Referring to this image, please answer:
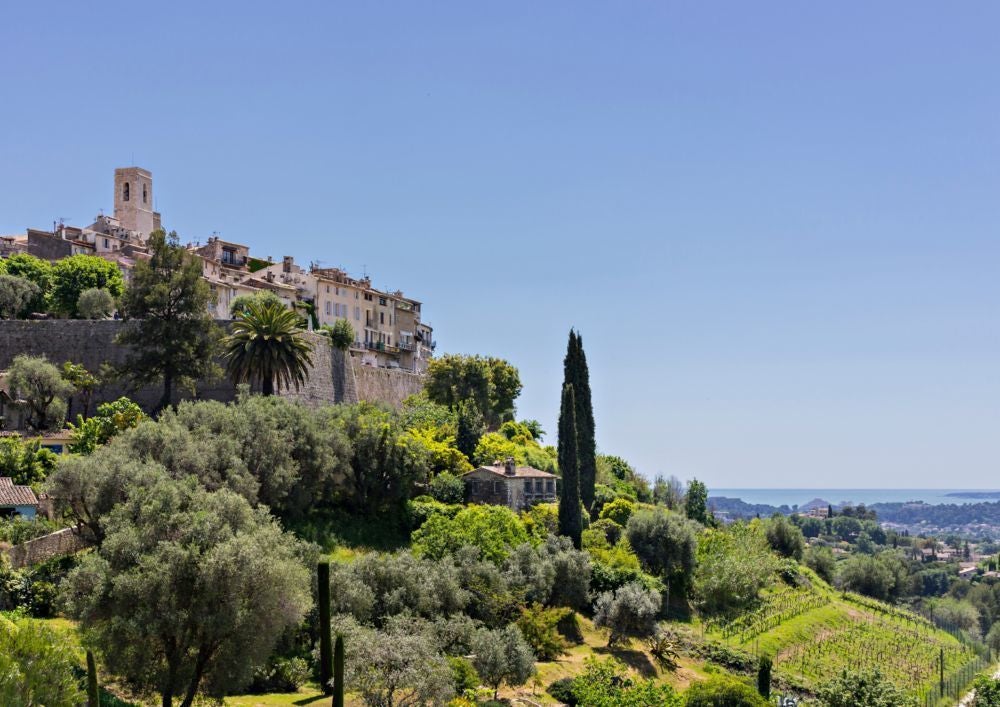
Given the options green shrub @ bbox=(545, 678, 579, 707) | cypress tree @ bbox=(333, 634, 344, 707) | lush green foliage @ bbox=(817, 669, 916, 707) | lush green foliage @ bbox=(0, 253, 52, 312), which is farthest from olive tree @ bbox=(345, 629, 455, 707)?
lush green foliage @ bbox=(0, 253, 52, 312)

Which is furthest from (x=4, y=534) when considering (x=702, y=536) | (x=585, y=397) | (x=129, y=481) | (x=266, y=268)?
(x=266, y=268)

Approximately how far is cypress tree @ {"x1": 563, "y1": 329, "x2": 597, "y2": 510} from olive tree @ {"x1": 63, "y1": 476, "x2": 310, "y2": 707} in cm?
3921

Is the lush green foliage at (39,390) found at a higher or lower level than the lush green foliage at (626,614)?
higher

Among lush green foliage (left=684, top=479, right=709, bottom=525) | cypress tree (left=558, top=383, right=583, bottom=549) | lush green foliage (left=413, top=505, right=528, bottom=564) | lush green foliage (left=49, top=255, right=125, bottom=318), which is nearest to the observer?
lush green foliage (left=413, top=505, right=528, bottom=564)

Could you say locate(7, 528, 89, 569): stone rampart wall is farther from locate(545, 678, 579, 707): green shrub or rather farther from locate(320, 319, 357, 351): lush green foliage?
locate(320, 319, 357, 351): lush green foliage

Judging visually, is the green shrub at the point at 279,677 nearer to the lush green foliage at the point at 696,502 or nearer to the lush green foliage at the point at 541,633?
the lush green foliage at the point at 541,633

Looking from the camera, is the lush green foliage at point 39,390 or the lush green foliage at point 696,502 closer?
the lush green foliage at point 39,390

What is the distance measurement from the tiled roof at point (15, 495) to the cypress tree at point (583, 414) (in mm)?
35019

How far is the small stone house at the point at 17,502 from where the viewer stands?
4141 centimetres

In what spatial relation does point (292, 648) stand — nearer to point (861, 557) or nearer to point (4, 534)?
point (4, 534)

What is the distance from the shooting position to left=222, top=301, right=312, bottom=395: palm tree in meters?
55.0

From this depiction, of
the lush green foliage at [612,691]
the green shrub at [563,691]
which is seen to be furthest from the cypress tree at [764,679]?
the green shrub at [563,691]

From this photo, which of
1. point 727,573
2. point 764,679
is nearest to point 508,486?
point 727,573

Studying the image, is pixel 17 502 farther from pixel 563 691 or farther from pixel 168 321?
pixel 563 691
